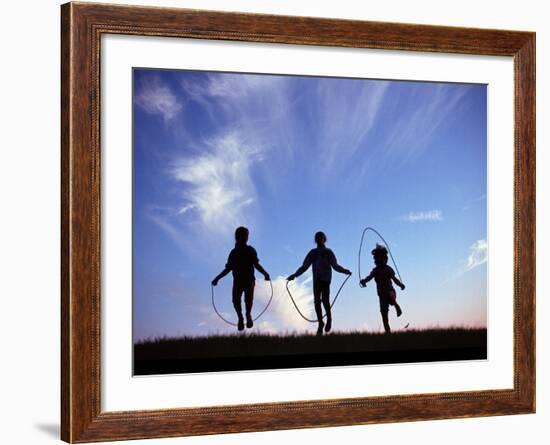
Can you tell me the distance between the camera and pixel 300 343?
301cm

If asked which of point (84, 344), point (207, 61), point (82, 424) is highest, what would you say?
Result: point (207, 61)

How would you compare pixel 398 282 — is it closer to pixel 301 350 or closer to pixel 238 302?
pixel 301 350

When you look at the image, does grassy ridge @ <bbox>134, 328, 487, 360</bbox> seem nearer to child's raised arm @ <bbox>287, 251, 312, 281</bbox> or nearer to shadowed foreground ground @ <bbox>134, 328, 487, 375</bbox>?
shadowed foreground ground @ <bbox>134, 328, 487, 375</bbox>

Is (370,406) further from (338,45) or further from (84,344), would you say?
(338,45)

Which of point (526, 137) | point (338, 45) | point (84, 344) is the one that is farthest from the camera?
point (526, 137)

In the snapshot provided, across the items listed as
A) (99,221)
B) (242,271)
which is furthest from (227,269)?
(99,221)

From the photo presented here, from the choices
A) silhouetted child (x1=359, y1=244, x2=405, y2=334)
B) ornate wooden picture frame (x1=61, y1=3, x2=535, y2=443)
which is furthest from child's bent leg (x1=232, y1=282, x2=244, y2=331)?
silhouetted child (x1=359, y1=244, x2=405, y2=334)

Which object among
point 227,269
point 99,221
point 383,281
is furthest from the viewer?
point 383,281

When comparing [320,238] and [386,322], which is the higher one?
[320,238]

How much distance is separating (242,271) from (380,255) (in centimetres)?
42

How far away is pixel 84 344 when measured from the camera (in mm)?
2799

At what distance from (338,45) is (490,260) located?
80 centimetres

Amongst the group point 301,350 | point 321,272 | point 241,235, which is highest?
point 241,235

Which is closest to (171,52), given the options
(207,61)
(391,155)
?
(207,61)
